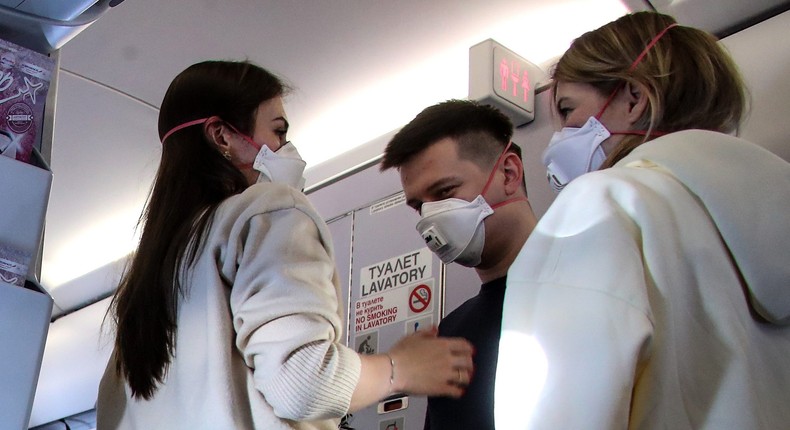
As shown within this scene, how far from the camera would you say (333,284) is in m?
1.50

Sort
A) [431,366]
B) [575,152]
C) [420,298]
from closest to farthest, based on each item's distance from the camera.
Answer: [431,366]
[575,152]
[420,298]

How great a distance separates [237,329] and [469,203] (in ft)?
2.95

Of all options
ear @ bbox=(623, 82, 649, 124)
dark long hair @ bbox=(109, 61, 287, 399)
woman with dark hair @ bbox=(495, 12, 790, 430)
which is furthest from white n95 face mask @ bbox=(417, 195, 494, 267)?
woman with dark hair @ bbox=(495, 12, 790, 430)

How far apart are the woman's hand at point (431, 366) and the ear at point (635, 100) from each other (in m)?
0.45

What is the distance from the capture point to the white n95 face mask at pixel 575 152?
56.6 inches

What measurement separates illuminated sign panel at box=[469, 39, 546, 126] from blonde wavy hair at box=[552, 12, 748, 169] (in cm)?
112

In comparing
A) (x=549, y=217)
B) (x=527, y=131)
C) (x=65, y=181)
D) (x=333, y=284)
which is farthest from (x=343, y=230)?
(x=549, y=217)

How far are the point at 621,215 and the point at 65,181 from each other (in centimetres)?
337

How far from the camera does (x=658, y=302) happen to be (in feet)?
3.10

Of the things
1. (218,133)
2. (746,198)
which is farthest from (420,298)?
(746,198)

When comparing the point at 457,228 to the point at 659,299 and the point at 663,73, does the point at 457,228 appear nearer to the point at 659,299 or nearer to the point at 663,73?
the point at 663,73

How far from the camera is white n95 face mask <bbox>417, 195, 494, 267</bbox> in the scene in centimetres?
208

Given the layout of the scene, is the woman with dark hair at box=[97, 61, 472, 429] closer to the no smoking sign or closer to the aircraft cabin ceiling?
the aircraft cabin ceiling

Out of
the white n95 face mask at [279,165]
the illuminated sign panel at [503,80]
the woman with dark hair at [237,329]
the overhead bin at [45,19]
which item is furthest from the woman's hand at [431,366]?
the illuminated sign panel at [503,80]
